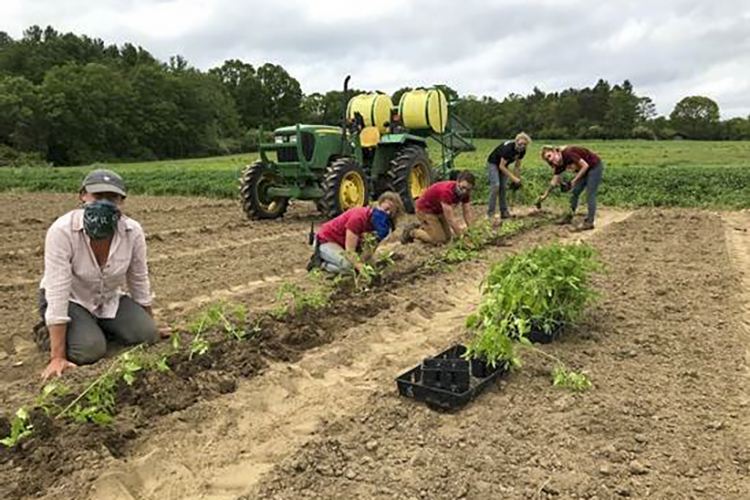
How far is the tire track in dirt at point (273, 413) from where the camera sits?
2764mm

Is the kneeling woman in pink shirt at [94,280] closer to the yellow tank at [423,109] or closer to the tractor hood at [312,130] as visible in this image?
the tractor hood at [312,130]

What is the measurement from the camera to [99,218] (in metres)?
3.94

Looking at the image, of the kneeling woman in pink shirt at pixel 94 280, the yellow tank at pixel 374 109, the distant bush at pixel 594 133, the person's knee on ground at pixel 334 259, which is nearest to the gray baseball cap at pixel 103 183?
the kneeling woman in pink shirt at pixel 94 280

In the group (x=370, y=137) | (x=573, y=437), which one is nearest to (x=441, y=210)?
(x=370, y=137)

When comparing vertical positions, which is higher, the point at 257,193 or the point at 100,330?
the point at 257,193

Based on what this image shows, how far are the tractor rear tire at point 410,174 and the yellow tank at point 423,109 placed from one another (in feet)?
2.10

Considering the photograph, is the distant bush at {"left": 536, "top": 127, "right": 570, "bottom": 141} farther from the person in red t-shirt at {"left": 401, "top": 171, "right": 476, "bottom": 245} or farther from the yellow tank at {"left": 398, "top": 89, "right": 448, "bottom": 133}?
the person in red t-shirt at {"left": 401, "top": 171, "right": 476, "bottom": 245}

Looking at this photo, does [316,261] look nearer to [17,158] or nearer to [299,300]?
[299,300]

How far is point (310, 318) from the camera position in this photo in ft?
16.3

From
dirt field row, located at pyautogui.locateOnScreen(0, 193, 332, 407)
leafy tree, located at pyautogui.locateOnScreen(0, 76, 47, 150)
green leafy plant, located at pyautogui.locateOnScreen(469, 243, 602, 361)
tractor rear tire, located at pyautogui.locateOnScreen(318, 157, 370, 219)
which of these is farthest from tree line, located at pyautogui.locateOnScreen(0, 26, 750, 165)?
green leafy plant, located at pyautogui.locateOnScreen(469, 243, 602, 361)

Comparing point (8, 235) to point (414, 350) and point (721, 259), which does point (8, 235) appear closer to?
point (414, 350)

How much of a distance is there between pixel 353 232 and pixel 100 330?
8.24 ft

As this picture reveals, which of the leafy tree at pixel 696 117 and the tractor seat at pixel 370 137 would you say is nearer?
the tractor seat at pixel 370 137

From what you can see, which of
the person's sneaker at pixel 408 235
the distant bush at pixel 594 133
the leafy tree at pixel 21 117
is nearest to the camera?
the person's sneaker at pixel 408 235
